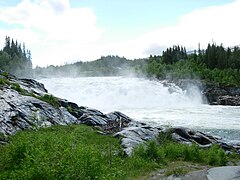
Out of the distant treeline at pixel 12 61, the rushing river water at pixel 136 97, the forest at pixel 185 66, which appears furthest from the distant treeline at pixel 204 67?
the distant treeline at pixel 12 61

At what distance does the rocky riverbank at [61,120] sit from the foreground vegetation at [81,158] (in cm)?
93

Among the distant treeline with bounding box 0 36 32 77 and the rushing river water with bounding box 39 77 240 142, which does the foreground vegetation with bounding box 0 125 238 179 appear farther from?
the distant treeline with bounding box 0 36 32 77

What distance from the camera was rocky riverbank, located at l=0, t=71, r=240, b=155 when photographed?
52.4 feet

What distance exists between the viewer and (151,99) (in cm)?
4594

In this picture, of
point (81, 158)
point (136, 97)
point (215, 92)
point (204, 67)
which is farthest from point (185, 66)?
point (81, 158)

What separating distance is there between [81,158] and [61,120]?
11.7 meters

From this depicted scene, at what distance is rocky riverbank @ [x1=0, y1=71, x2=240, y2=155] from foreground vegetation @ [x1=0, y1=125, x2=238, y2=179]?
0.93 metres

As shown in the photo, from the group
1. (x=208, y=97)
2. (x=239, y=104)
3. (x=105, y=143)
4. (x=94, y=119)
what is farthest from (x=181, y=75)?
(x=105, y=143)

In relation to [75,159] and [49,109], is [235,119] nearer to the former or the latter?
[49,109]

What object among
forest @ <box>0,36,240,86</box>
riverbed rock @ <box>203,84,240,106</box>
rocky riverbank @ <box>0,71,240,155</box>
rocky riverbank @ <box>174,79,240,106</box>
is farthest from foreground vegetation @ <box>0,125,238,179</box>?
forest @ <box>0,36,240,86</box>

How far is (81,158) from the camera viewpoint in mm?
7309

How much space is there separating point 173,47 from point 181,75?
31.4 meters

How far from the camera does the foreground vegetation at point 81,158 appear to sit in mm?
6957

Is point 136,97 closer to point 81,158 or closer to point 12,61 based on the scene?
point 81,158
